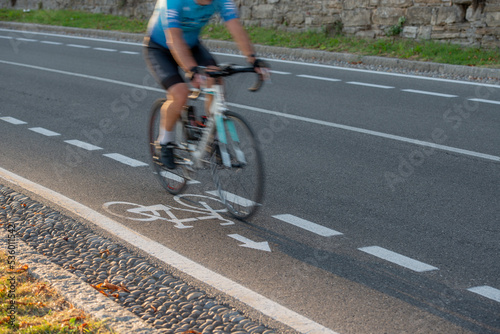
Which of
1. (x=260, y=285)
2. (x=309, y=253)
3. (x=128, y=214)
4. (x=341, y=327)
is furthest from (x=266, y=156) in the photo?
(x=341, y=327)

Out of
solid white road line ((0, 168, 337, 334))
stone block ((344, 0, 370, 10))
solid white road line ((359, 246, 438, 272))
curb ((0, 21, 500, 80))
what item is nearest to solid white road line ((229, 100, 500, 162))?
solid white road line ((359, 246, 438, 272))

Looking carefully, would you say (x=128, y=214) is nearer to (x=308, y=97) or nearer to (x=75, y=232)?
(x=75, y=232)

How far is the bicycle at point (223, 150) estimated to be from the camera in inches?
197

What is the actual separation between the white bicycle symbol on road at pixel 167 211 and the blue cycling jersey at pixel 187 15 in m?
1.41

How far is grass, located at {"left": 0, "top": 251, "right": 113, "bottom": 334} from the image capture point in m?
3.15

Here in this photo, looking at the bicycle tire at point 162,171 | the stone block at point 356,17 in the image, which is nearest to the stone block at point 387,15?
the stone block at point 356,17

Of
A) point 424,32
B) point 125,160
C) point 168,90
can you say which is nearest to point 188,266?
point 168,90

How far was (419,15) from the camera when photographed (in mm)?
15438

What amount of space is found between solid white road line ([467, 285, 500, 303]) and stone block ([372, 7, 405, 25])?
12.9 metres

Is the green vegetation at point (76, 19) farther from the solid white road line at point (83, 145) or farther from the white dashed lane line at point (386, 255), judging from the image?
the white dashed lane line at point (386, 255)

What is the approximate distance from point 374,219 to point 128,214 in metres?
2.07

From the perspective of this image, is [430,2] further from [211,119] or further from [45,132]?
[211,119]

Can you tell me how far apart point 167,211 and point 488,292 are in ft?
8.91

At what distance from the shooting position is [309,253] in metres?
4.55
